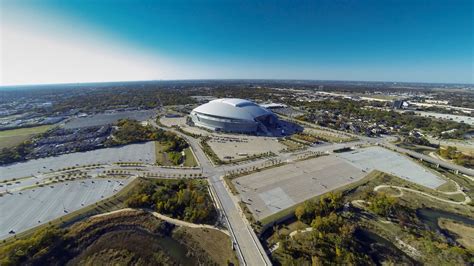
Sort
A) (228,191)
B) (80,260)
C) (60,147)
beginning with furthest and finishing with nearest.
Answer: (60,147), (228,191), (80,260)

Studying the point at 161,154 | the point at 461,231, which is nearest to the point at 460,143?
the point at 461,231

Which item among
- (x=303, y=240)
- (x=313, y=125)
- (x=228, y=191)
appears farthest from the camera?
(x=313, y=125)

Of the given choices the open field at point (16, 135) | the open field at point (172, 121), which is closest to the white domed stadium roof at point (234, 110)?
the open field at point (172, 121)

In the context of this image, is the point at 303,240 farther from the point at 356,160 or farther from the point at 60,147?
the point at 60,147

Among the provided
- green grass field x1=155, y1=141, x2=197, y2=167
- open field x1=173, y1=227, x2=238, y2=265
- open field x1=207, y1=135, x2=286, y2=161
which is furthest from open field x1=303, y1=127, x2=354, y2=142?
open field x1=173, y1=227, x2=238, y2=265

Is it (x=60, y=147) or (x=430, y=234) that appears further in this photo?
(x=60, y=147)

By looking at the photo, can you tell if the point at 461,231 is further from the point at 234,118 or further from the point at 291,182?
the point at 234,118

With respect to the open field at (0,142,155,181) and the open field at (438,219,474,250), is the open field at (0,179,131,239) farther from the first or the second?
the open field at (438,219,474,250)

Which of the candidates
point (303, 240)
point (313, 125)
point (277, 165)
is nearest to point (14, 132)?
point (277, 165)
